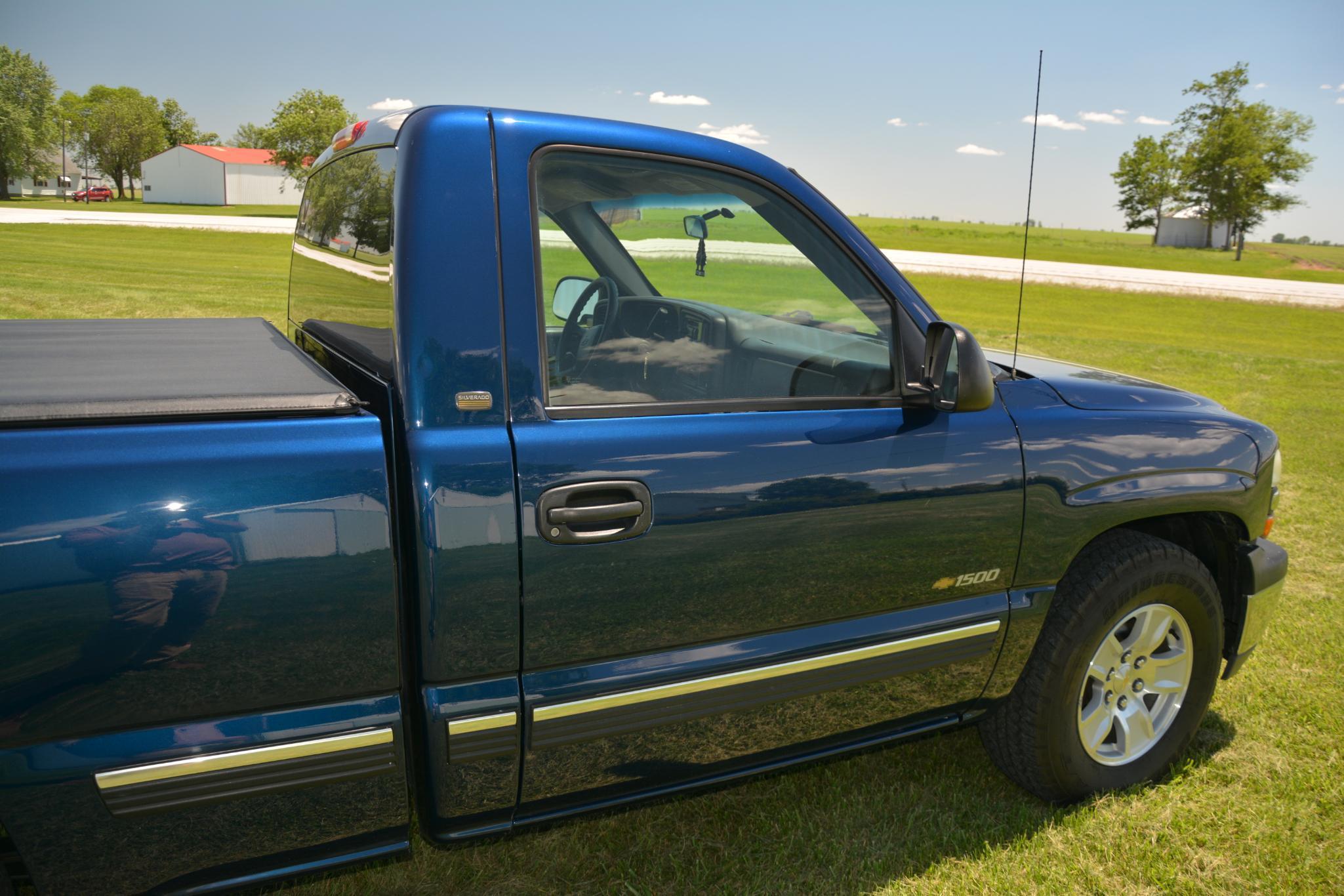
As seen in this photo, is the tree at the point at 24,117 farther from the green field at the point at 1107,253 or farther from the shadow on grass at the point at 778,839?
the shadow on grass at the point at 778,839

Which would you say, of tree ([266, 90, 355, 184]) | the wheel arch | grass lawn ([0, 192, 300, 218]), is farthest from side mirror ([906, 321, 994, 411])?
tree ([266, 90, 355, 184])

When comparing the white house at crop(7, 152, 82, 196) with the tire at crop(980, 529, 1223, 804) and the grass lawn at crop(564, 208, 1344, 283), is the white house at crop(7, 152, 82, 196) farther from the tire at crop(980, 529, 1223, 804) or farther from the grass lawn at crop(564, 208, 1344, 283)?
the tire at crop(980, 529, 1223, 804)

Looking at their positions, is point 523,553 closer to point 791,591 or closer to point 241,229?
point 791,591

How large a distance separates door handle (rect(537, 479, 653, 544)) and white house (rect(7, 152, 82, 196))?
3954 inches

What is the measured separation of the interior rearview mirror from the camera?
2350 millimetres

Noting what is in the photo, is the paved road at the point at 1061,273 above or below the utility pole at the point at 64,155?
below

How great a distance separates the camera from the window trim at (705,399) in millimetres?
1973

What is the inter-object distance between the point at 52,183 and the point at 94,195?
124 feet

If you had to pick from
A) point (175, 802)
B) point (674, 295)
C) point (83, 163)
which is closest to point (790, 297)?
point (674, 295)

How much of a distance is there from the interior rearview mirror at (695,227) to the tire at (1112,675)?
4.92 feet

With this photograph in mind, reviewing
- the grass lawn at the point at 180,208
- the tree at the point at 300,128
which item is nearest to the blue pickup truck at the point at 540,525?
the grass lawn at the point at 180,208

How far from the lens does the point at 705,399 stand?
7.30 ft

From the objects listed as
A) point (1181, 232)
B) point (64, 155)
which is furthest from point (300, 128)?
point (1181, 232)

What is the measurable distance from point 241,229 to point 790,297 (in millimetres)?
40764
